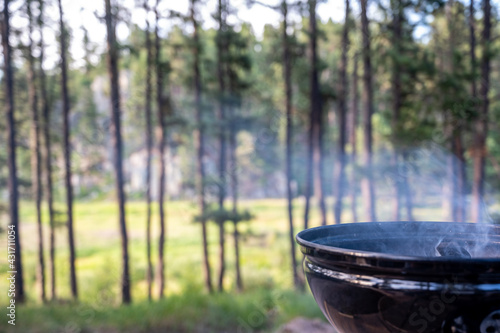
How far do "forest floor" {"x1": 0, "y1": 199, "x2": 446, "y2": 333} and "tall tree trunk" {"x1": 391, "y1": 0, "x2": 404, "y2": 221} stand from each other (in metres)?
3.90

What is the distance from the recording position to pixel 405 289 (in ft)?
3.66

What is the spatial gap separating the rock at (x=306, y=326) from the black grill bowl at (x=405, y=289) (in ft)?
20.3

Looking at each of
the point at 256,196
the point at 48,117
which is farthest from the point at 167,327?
the point at 256,196

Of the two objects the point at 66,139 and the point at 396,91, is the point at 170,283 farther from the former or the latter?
the point at 396,91

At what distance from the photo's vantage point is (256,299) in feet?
32.7

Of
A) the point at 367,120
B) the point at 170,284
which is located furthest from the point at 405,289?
the point at 170,284

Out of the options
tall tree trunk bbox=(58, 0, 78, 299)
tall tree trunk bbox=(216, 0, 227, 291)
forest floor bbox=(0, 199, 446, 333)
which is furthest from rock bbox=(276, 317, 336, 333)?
tall tree trunk bbox=(58, 0, 78, 299)

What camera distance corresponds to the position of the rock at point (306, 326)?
704 cm

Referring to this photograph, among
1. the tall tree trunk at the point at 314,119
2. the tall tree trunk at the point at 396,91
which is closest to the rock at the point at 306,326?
the tall tree trunk at the point at 314,119

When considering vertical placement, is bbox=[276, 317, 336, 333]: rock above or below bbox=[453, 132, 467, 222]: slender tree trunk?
below

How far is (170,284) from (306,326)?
11.0m

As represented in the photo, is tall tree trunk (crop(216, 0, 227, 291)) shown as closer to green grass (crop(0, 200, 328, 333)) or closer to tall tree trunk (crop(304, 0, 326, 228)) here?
green grass (crop(0, 200, 328, 333))

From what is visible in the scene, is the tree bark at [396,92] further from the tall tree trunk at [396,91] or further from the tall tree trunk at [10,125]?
the tall tree trunk at [10,125]

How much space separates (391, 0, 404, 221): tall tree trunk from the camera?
1051 centimetres
